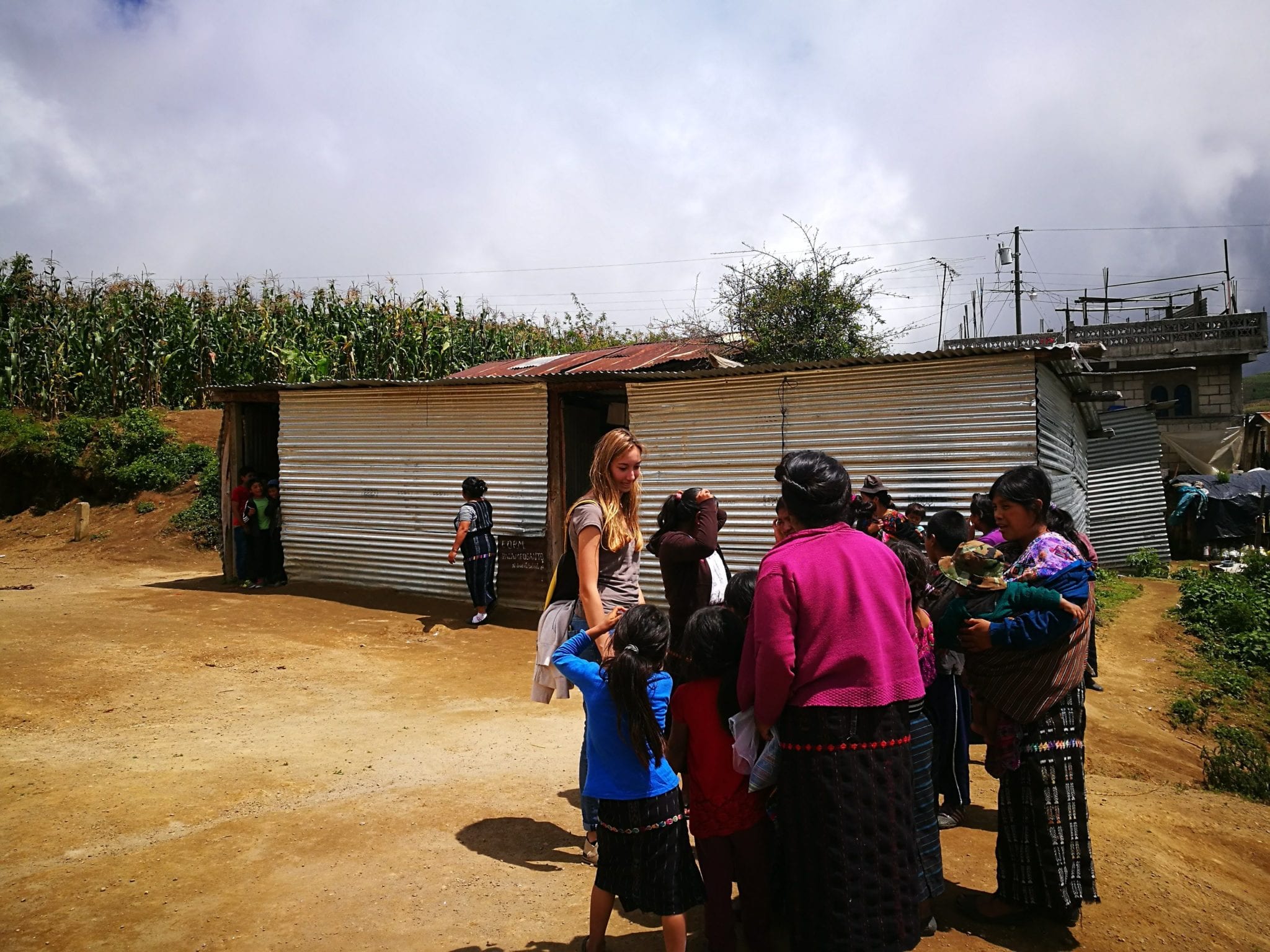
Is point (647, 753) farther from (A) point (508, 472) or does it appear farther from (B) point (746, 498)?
(A) point (508, 472)

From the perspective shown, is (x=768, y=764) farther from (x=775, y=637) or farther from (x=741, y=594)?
(x=741, y=594)

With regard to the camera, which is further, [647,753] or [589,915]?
[589,915]

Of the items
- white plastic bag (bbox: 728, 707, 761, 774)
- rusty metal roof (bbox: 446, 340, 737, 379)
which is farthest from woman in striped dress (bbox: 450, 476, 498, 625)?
white plastic bag (bbox: 728, 707, 761, 774)

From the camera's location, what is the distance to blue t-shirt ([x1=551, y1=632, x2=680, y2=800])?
9.45 feet

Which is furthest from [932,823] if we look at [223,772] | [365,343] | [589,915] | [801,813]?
[365,343]

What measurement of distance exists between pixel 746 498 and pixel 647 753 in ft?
21.1

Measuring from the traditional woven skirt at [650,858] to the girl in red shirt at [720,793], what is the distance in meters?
0.07

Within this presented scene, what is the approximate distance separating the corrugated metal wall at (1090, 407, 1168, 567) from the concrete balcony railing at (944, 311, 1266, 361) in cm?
585

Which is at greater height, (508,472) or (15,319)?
(15,319)

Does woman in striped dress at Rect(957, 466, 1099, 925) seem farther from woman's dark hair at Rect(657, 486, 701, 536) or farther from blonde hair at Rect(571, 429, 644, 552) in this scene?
blonde hair at Rect(571, 429, 644, 552)

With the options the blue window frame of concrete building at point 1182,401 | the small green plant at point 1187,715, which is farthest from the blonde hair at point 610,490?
the blue window frame of concrete building at point 1182,401

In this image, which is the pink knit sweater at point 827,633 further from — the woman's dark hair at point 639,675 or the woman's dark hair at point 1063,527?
the woman's dark hair at point 1063,527

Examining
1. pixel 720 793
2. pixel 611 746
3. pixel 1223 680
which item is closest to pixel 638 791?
pixel 611 746

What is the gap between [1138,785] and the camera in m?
5.07
